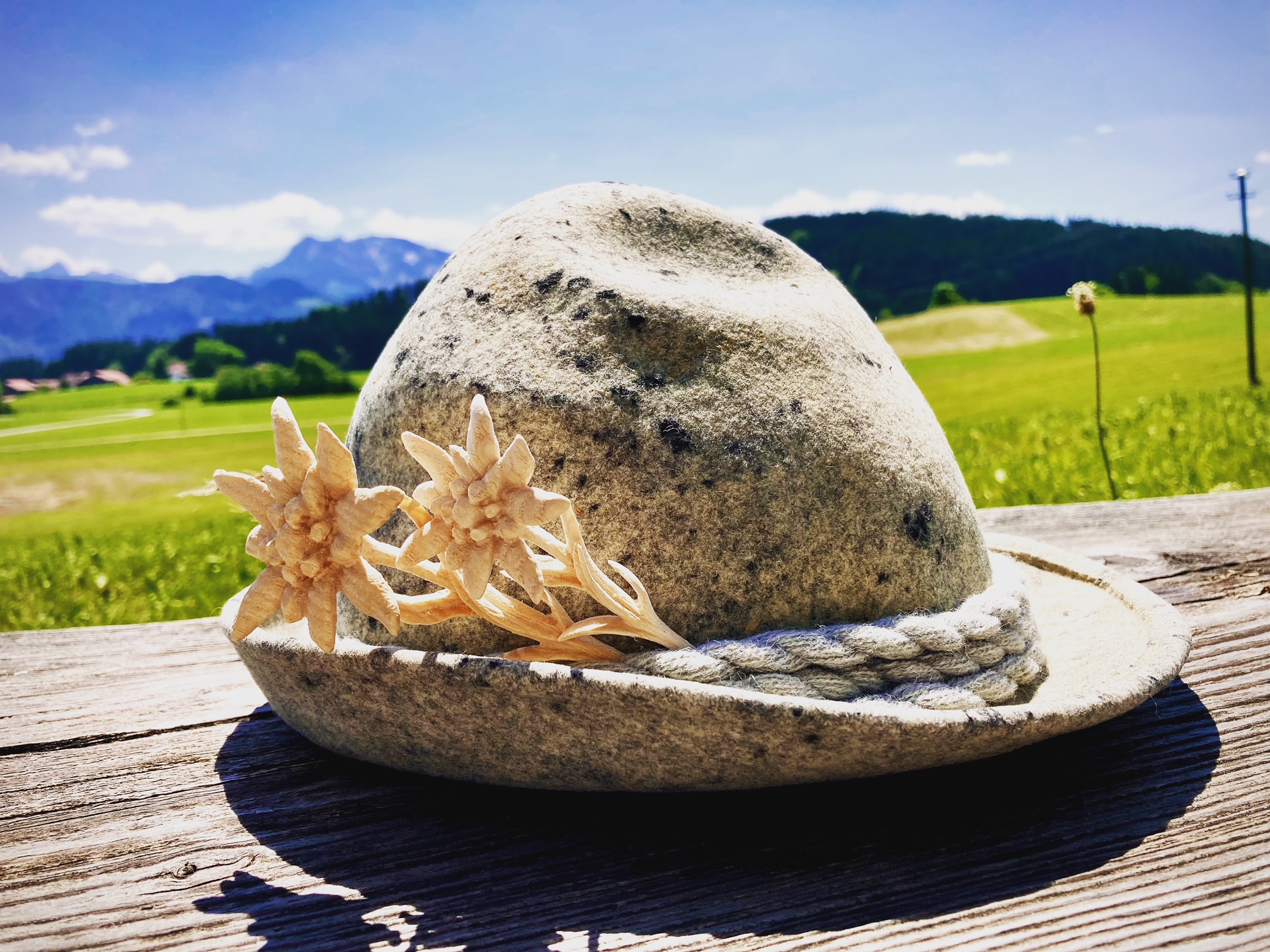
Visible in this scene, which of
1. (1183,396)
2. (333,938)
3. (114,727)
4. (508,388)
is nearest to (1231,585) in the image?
(508,388)

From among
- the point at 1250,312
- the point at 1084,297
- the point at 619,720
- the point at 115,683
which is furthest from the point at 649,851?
the point at 1250,312

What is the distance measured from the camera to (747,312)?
1492 millimetres

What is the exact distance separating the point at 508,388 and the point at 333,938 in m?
0.81

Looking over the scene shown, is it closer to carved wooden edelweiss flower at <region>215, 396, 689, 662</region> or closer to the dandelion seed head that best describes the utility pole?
the dandelion seed head

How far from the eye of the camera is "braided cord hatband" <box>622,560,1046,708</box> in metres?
1.25

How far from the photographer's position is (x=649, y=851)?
1.29 meters

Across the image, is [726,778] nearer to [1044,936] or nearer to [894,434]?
[1044,936]

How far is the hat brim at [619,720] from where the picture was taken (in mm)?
1129

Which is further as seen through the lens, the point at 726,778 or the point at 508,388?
the point at 508,388

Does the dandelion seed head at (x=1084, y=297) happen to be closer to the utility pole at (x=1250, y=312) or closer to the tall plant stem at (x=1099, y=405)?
the tall plant stem at (x=1099, y=405)

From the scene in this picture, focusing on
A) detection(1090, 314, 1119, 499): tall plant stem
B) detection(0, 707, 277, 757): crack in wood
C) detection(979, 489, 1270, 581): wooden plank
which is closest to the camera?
detection(0, 707, 277, 757): crack in wood

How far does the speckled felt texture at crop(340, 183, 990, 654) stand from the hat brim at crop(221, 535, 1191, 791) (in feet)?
0.49

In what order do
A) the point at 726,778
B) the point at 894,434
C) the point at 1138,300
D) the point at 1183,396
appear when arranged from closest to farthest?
the point at 726,778 → the point at 894,434 → the point at 1183,396 → the point at 1138,300

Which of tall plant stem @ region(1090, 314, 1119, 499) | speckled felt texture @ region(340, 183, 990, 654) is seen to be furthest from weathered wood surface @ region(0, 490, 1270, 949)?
tall plant stem @ region(1090, 314, 1119, 499)
